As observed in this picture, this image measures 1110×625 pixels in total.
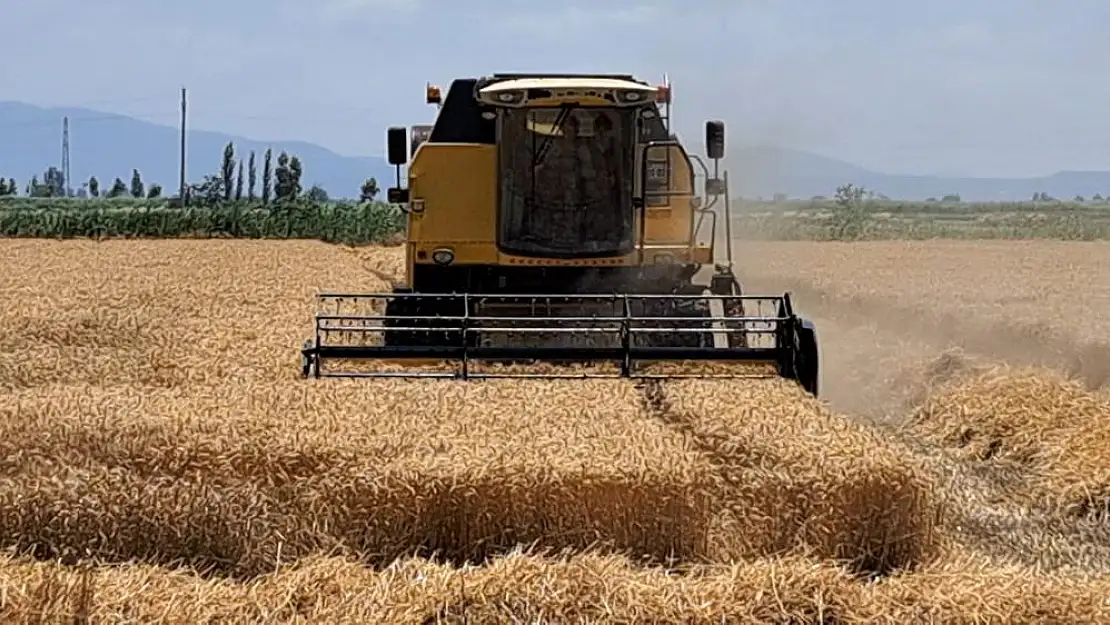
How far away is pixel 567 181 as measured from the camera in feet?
36.2

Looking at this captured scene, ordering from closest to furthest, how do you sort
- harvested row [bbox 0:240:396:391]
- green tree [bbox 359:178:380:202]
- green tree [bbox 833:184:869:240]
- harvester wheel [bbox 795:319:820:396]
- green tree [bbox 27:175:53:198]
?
harvester wheel [bbox 795:319:820:396] → harvested row [bbox 0:240:396:391] → green tree [bbox 833:184:869:240] → green tree [bbox 359:178:380:202] → green tree [bbox 27:175:53:198]

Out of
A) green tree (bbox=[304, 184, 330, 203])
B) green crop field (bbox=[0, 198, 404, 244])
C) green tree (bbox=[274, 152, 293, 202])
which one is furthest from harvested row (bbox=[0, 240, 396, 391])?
green tree (bbox=[274, 152, 293, 202])

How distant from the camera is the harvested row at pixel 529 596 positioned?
5.11m

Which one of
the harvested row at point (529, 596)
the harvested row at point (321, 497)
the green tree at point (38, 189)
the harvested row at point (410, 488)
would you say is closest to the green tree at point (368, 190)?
the harvested row at point (410, 488)

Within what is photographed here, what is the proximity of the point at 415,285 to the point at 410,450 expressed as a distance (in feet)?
16.9

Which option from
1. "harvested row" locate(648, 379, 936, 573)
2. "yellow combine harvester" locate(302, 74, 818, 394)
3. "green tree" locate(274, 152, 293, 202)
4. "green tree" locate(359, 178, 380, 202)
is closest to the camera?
"harvested row" locate(648, 379, 936, 573)

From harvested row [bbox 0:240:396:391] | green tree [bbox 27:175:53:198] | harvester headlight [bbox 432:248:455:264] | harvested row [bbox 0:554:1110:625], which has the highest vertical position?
green tree [bbox 27:175:53:198]

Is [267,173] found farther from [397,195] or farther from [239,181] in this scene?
[397,195]

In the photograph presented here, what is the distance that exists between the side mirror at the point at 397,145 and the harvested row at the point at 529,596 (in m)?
5.99

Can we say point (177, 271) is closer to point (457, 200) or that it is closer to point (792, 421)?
point (457, 200)

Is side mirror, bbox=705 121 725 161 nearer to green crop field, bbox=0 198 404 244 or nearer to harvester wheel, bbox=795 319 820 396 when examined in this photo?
harvester wheel, bbox=795 319 820 396

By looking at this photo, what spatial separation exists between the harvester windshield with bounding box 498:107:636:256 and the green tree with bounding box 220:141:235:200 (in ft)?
242

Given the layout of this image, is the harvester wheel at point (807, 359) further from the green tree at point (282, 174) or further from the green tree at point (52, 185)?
the green tree at point (52, 185)

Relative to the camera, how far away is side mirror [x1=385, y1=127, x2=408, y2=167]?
11.0 meters
